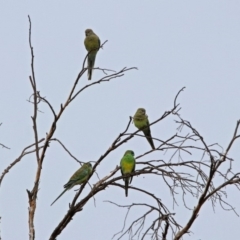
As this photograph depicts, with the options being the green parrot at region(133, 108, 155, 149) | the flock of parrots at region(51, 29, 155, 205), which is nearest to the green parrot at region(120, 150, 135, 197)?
the flock of parrots at region(51, 29, 155, 205)

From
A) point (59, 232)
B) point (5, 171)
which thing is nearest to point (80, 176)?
point (5, 171)

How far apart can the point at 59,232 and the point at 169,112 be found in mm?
996

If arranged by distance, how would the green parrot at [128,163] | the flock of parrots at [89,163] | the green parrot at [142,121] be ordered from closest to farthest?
the flock of parrots at [89,163] → the green parrot at [128,163] → the green parrot at [142,121]

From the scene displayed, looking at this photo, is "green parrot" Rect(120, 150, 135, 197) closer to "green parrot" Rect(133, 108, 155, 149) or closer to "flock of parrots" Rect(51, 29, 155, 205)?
"flock of parrots" Rect(51, 29, 155, 205)

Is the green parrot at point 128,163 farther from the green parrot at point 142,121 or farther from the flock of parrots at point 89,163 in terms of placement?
the green parrot at point 142,121

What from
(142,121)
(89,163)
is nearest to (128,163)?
(142,121)

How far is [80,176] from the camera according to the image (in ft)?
16.4

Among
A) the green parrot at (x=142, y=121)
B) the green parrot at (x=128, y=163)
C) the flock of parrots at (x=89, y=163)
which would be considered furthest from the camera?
the green parrot at (x=142, y=121)

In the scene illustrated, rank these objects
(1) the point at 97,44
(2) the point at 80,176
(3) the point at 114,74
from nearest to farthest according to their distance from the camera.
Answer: (3) the point at 114,74
(2) the point at 80,176
(1) the point at 97,44

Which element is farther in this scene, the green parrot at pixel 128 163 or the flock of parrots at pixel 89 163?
the green parrot at pixel 128 163

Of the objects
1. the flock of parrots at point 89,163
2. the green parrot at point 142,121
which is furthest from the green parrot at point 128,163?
the green parrot at point 142,121

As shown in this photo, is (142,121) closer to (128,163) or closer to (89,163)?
(128,163)

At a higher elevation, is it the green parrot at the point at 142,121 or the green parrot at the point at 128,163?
the green parrot at the point at 142,121

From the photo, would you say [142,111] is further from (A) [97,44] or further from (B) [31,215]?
(B) [31,215]
